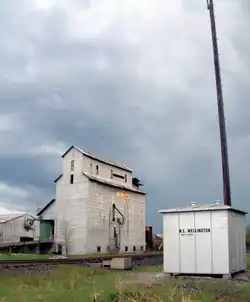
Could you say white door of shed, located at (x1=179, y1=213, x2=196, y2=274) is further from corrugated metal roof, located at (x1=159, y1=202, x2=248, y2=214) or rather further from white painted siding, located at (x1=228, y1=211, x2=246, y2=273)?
white painted siding, located at (x1=228, y1=211, x2=246, y2=273)

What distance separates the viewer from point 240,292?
1338cm

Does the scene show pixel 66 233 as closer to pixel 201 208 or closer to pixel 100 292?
pixel 201 208

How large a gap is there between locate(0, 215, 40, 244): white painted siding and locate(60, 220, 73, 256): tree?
16.4 ft

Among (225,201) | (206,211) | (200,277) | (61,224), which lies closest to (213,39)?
(225,201)

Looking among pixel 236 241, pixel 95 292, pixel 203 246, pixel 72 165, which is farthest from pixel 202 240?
pixel 72 165

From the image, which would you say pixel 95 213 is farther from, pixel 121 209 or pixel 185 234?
pixel 185 234

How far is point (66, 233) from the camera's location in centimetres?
6094

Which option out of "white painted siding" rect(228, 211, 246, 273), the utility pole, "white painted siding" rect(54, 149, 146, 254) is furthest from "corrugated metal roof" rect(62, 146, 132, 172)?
"white painted siding" rect(228, 211, 246, 273)

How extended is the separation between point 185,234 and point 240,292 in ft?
23.2

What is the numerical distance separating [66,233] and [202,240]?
143 feet

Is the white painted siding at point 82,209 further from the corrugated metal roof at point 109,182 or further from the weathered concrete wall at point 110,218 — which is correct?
the corrugated metal roof at point 109,182

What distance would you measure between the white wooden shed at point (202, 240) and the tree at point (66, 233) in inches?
1634

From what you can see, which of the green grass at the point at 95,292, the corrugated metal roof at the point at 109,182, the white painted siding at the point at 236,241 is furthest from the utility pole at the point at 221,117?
the corrugated metal roof at the point at 109,182

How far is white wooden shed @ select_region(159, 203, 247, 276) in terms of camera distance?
63.6 feet
